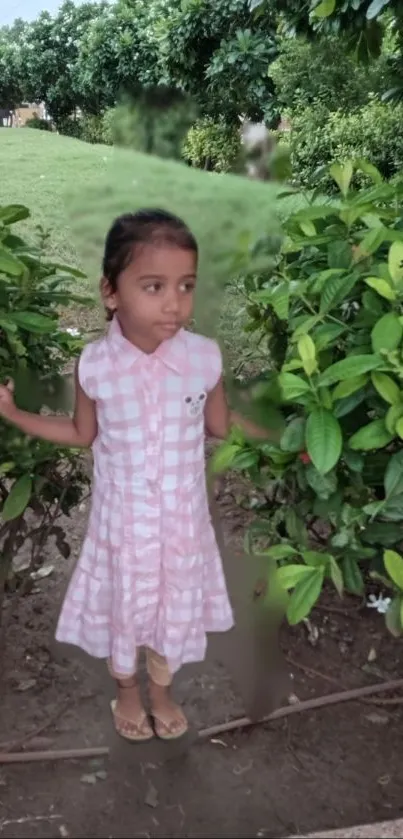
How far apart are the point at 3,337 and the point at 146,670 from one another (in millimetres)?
742

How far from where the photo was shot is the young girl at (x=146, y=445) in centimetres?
134

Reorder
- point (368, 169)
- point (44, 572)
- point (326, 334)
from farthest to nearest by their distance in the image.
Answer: point (44, 572) → point (368, 169) → point (326, 334)

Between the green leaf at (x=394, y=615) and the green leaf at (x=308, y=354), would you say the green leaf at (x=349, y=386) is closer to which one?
the green leaf at (x=308, y=354)

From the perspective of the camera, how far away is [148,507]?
1.44 m

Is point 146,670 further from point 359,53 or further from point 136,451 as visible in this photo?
point 359,53

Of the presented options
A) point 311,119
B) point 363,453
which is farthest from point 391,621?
point 311,119

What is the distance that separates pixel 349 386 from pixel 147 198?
1.45 ft

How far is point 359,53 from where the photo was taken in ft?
7.23

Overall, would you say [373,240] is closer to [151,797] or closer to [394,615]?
[394,615]

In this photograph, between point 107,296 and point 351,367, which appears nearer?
point 351,367

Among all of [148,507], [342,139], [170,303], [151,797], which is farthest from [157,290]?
[342,139]

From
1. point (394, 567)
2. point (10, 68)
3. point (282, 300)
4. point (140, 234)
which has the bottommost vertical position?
point (394, 567)

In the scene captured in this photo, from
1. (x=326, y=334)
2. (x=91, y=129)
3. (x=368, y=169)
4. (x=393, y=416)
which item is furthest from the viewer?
(x=368, y=169)

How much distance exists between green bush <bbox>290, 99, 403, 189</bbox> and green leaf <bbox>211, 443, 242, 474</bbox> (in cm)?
71
